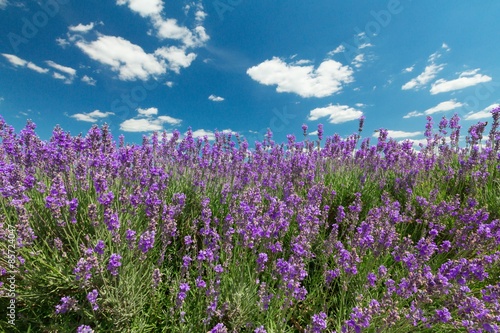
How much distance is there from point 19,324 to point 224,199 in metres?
2.50

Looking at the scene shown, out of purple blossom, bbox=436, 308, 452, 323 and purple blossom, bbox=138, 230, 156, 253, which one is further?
purple blossom, bbox=138, 230, 156, 253

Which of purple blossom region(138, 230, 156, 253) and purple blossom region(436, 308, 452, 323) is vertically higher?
purple blossom region(138, 230, 156, 253)

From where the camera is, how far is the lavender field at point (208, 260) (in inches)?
91.7

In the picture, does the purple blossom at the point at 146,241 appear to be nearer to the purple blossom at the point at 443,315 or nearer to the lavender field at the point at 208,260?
the lavender field at the point at 208,260

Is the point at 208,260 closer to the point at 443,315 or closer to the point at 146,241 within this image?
the point at 146,241

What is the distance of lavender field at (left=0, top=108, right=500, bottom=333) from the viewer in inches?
91.7

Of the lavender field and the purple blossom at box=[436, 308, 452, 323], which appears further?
the lavender field

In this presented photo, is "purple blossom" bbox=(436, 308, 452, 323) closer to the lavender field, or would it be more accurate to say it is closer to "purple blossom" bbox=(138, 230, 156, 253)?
the lavender field

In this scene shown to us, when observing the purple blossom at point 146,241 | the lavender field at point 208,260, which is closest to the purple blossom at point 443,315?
the lavender field at point 208,260

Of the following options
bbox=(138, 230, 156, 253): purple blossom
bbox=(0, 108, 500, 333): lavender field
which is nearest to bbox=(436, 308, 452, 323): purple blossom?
bbox=(0, 108, 500, 333): lavender field

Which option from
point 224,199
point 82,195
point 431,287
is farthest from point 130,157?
point 431,287

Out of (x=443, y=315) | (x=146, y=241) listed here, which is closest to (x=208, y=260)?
(x=146, y=241)

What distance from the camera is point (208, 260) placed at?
261 cm

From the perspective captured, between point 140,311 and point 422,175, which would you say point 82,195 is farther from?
point 422,175
